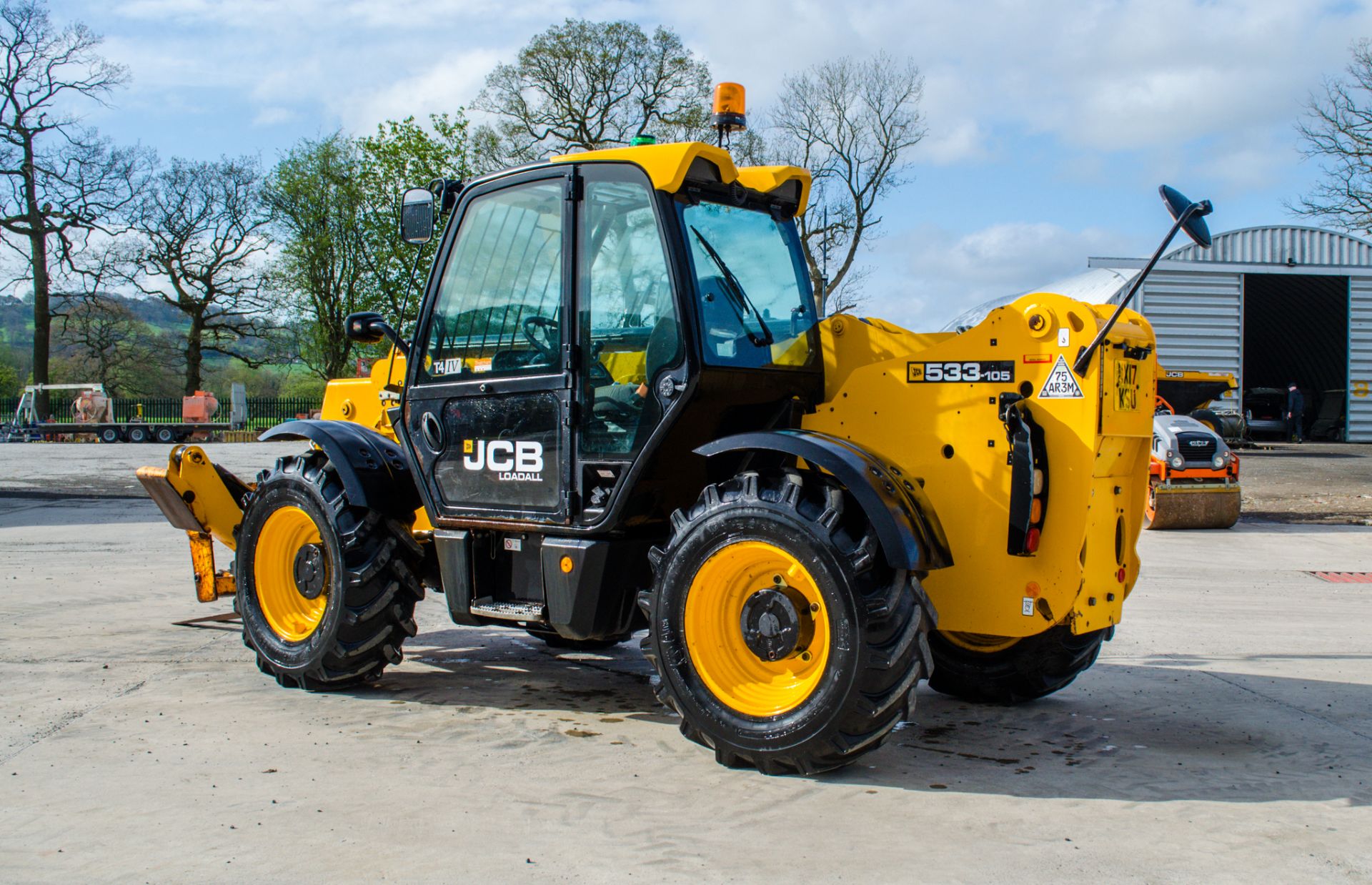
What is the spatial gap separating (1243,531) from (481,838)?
1247cm

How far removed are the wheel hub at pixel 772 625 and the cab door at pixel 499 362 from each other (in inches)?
39.4

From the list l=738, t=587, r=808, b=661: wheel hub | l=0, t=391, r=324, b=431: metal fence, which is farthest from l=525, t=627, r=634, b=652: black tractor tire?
l=0, t=391, r=324, b=431: metal fence

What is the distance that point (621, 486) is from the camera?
4.64 m

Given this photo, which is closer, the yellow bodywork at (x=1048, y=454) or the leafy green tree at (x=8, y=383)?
the yellow bodywork at (x=1048, y=454)

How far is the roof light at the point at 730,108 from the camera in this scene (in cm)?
514

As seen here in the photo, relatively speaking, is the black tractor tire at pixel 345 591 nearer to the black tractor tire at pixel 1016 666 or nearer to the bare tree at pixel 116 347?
the black tractor tire at pixel 1016 666

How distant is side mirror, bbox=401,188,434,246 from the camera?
16.4 ft

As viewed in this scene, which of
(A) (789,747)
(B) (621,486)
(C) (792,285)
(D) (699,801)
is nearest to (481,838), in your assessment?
(D) (699,801)

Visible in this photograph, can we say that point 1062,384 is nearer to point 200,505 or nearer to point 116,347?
point 200,505

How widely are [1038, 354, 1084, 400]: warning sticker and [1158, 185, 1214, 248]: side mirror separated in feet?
2.05

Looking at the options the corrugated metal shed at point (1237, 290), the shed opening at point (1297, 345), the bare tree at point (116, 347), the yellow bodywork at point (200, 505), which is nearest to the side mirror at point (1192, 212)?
the yellow bodywork at point (200, 505)

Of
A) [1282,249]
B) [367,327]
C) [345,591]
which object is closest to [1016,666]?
[345,591]

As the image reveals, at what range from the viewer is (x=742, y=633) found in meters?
4.27

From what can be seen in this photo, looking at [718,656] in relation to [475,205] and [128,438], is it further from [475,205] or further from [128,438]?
[128,438]
